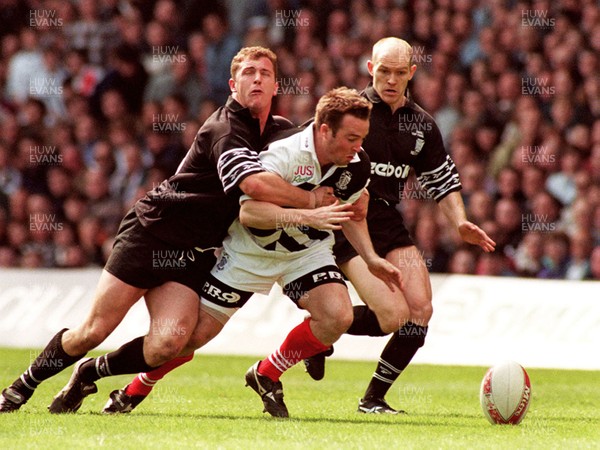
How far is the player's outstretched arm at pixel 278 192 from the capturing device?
22.6 feet

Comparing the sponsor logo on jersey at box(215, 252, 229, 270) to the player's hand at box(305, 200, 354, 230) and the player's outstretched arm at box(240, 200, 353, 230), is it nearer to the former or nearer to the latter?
the player's outstretched arm at box(240, 200, 353, 230)

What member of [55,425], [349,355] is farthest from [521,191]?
Result: [55,425]

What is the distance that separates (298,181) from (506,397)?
183cm

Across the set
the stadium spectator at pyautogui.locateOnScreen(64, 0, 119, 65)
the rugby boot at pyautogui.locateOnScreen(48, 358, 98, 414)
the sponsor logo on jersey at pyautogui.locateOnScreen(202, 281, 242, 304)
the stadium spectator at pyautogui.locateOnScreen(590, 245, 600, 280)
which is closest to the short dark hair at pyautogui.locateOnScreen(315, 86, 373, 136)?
the sponsor logo on jersey at pyautogui.locateOnScreen(202, 281, 242, 304)

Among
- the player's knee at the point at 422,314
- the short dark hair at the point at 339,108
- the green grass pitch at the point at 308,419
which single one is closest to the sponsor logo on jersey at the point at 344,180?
the short dark hair at the point at 339,108

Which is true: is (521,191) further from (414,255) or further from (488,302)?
(414,255)

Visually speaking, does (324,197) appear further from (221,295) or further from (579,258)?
(579,258)

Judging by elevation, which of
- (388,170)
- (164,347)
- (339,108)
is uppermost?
(339,108)

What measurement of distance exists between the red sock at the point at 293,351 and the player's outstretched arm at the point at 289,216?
0.89 meters

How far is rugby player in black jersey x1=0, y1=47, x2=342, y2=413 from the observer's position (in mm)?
7238

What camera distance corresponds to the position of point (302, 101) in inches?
617

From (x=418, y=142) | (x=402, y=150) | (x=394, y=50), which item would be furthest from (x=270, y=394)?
(x=394, y=50)

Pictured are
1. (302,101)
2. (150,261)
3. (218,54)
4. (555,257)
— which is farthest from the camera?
(218,54)

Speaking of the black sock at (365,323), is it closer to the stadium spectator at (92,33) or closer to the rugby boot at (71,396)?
the rugby boot at (71,396)
